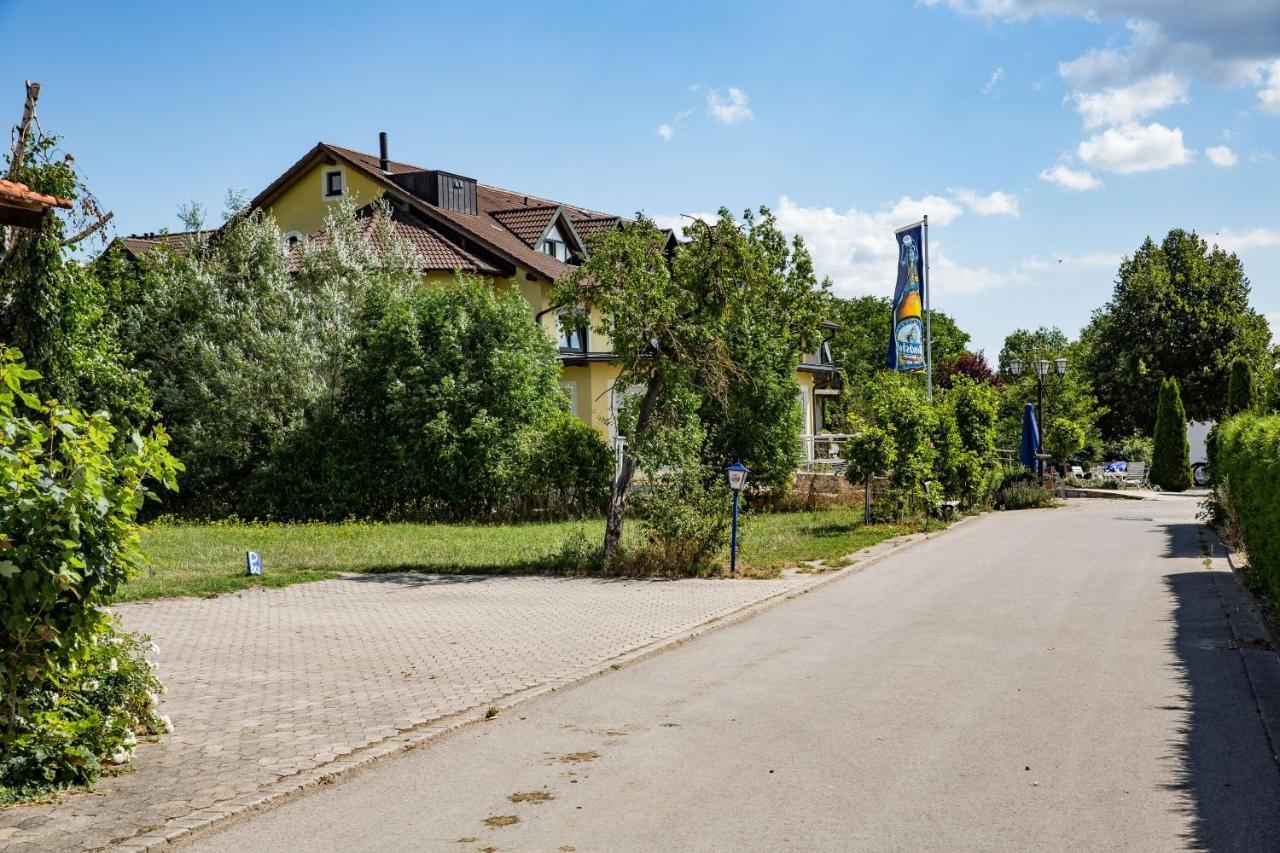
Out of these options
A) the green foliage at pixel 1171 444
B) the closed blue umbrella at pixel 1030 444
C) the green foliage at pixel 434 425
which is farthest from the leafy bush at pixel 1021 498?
the green foliage at pixel 434 425

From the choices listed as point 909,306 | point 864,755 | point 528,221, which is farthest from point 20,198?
point 528,221

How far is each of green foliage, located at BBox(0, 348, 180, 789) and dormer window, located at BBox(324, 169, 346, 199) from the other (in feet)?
112

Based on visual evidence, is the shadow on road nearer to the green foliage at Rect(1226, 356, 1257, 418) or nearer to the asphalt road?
the asphalt road

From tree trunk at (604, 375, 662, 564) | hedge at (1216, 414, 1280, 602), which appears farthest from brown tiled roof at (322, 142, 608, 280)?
hedge at (1216, 414, 1280, 602)

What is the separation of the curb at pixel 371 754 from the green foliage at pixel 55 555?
99 cm

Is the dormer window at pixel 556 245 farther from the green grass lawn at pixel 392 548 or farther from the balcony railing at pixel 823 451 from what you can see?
the green grass lawn at pixel 392 548

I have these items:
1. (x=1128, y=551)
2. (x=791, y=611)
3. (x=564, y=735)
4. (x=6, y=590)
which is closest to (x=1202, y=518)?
(x=1128, y=551)

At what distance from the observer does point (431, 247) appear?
3566 centimetres

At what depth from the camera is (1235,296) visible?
5409cm

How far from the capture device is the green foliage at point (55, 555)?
6.03 metres

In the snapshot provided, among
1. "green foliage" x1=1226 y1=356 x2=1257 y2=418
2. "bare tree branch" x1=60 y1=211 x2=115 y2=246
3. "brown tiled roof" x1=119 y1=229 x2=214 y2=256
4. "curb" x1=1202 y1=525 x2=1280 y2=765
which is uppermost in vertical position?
"brown tiled roof" x1=119 y1=229 x2=214 y2=256

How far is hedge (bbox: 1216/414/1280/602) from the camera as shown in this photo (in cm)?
1139

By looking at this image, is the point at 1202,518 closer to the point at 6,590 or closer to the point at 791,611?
the point at 791,611

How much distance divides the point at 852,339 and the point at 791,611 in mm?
72234
